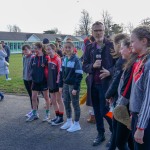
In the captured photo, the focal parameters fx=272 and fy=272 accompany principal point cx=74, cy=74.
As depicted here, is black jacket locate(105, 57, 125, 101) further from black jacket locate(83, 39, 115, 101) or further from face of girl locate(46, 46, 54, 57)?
face of girl locate(46, 46, 54, 57)

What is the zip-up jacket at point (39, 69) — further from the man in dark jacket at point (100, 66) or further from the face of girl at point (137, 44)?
the face of girl at point (137, 44)

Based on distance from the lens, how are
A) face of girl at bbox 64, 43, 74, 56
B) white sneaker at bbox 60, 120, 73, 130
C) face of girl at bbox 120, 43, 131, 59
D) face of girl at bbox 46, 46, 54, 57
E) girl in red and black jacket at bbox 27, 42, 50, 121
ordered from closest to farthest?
face of girl at bbox 120, 43, 131, 59 < face of girl at bbox 64, 43, 74, 56 < white sneaker at bbox 60, 120, 73, 130 < face of girl at bbox 46, 46, 54, 57 < girl in red and black jacket at bbox 27, 42, 50, 121

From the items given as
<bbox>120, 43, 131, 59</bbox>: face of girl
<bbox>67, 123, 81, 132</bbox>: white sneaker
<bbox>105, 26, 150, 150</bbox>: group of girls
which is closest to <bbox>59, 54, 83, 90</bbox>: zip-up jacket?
<bbox>67, 123, 81, 132</bbox>: white sneaker

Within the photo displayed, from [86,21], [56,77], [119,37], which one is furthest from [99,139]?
[86,21]

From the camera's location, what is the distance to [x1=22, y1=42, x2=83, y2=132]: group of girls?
5434 millimetres

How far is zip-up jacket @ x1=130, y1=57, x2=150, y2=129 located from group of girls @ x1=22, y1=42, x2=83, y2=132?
2.71 m

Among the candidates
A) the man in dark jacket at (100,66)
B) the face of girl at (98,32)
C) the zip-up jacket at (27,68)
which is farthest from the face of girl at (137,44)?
the zip-up jacket at (27,68)

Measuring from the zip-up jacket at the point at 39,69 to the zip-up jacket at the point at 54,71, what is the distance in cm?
20

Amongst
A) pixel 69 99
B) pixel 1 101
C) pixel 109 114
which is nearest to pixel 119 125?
pixel 109 114

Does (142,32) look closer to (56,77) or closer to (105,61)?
(105,61)

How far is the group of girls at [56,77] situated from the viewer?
5.43 metres

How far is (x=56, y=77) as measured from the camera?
19.7 ft

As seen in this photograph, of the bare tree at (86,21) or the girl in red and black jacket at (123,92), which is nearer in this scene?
the girl in red and black jacket at (123,92)

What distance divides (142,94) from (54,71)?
3.58 metres
